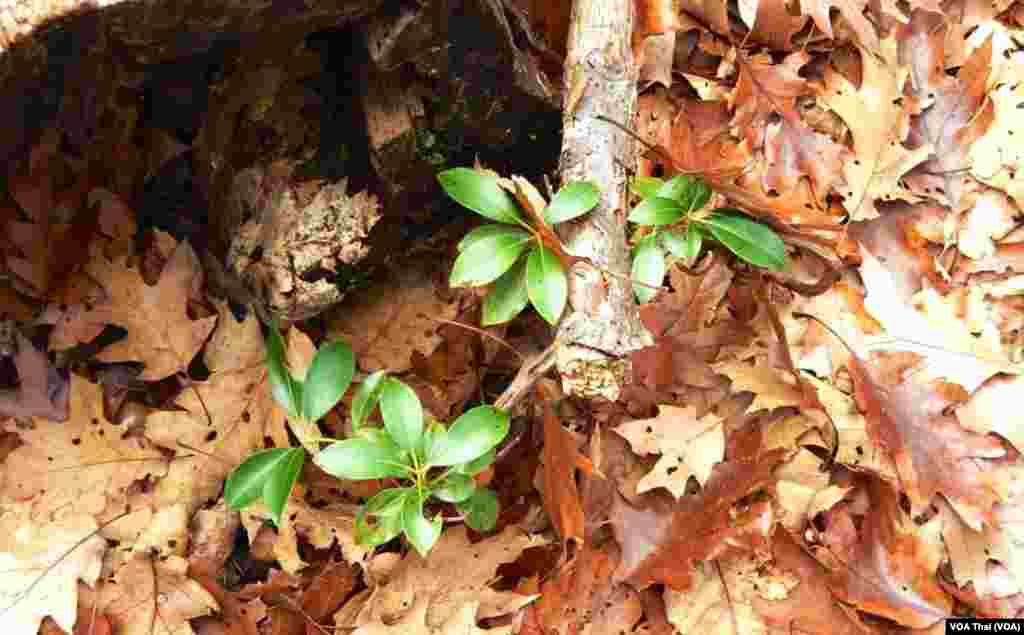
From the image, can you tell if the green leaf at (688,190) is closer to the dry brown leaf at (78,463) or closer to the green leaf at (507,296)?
the green leaf at (507,296)

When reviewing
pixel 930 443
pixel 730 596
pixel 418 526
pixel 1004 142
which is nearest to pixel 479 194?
pixel 418 526

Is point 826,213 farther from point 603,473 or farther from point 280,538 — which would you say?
point 280,538

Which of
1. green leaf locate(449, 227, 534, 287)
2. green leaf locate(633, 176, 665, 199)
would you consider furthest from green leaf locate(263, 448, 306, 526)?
green leaf locate(633, 176, 665, 199)

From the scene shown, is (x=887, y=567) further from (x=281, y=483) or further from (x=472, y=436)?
(x=281, y=483)

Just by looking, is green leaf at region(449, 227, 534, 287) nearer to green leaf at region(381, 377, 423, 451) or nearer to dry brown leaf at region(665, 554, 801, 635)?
green leaf at region(381, 377, 423, 451)

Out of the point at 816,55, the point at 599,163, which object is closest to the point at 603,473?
the point at 599,163

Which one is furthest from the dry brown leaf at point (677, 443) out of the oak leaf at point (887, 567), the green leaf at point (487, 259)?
the green leaf at point (487, 259)
